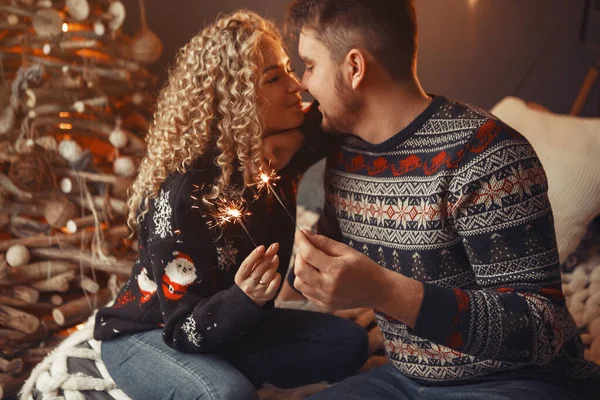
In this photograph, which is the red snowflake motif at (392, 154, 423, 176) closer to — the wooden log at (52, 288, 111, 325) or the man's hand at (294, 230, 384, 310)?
the man's hand at (294, 230, 384, 310)


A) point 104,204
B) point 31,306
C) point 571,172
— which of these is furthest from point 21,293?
point 571,172

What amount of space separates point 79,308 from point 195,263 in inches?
41.9

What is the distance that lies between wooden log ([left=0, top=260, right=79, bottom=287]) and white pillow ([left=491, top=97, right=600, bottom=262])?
1.78 metres

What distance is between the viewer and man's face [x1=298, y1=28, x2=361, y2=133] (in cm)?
139

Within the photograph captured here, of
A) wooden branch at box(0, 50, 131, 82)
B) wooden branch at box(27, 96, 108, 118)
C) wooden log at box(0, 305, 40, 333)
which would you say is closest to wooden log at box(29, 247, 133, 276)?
wooden log at box(0, 305, 40, 333)

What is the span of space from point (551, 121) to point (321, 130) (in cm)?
109

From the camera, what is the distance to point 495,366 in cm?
128

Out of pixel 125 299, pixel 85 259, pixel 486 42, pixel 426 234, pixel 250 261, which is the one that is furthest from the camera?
pixel 486 42

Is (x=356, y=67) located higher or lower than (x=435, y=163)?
higher

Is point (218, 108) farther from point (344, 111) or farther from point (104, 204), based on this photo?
point (104, 204)

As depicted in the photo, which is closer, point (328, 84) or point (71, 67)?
point (328, 84)

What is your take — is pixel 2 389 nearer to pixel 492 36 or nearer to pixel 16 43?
pixel 16 43

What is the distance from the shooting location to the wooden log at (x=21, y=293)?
6.89 ft

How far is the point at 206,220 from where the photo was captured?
138cm
